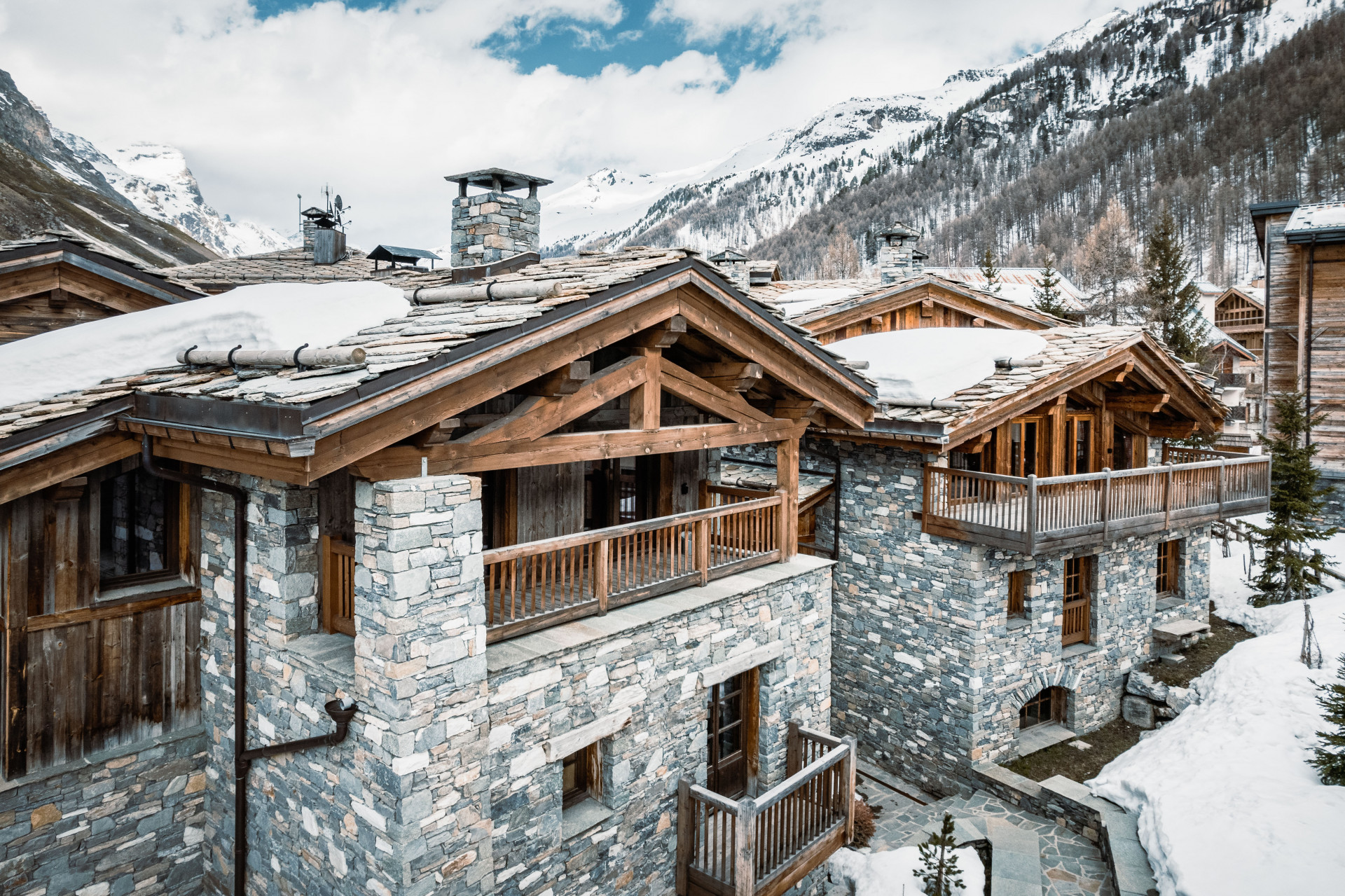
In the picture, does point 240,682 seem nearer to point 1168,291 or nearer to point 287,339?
point 287,339

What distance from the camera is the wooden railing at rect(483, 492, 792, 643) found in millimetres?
7238

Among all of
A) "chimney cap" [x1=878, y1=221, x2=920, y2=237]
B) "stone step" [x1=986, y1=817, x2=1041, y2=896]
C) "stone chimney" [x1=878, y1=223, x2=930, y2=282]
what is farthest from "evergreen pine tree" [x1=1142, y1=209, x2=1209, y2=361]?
"stone step" [x1=986, y1=817, x2=1041, y2=896]

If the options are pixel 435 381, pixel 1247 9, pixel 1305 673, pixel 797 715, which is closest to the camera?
pixel 435 381

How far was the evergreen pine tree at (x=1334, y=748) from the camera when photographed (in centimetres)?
883

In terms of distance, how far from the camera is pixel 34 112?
337 feet

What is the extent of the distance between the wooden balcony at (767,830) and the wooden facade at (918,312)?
31.0 ft

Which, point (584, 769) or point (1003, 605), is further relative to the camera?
point (1003, 605)

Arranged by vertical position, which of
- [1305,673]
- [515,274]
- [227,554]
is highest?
[515,274]

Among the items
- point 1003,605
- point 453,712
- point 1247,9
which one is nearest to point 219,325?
point 453,712

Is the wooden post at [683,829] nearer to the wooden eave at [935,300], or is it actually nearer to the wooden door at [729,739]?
the wooden door at [729,739]

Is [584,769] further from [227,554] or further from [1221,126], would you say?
[1221,126]

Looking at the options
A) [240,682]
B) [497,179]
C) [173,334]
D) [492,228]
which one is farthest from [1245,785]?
[173,334]

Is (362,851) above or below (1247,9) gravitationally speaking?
below

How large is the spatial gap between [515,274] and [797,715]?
250 inches
